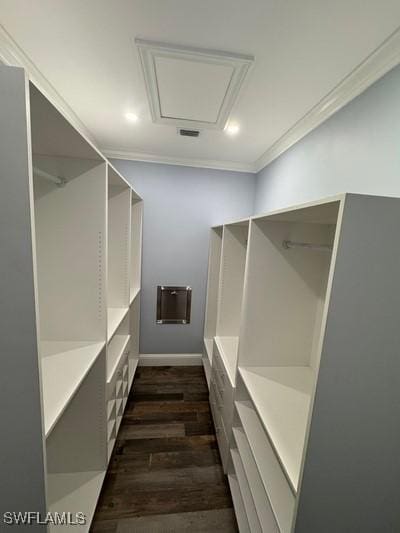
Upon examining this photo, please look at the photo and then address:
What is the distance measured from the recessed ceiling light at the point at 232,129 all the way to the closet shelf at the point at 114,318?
1699 mm

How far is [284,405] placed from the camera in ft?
3.61

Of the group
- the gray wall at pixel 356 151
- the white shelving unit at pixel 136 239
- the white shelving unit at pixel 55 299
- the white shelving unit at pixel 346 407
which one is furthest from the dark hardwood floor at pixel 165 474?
the gray wall at pixel 356 151

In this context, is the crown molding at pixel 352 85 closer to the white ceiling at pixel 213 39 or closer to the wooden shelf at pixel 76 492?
the white ceiling at pixel 213 39

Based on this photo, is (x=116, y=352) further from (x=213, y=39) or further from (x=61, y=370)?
(x=213, y=39)

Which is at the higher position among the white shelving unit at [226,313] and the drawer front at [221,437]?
the white shelving unit at [226,313]

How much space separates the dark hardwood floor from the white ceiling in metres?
2.54

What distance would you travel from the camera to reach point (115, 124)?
6.17 ft

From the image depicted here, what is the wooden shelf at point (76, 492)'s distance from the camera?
1.25 metres

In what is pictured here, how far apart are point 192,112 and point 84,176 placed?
2.98 feet

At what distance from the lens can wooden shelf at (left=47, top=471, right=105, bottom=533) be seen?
1.25 m

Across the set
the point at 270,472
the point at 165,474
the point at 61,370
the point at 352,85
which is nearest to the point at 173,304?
the point at 165,474

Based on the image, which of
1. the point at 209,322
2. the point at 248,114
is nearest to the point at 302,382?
the point at 209,322

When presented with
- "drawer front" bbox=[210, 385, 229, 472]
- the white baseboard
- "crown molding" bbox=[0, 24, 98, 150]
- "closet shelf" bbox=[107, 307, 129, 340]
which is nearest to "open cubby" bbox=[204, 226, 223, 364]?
the white baseboard

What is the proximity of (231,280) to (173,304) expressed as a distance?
110 cm
